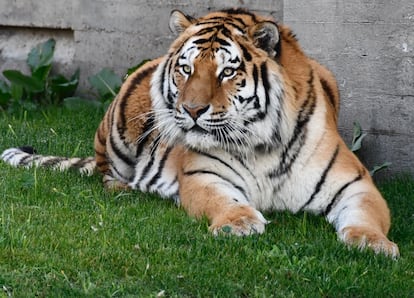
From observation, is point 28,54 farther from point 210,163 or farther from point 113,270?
point 113,270

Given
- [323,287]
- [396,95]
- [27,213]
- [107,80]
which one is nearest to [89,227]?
[27,213]

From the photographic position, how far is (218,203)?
5.40m

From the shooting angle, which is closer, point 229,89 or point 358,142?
point 229,89

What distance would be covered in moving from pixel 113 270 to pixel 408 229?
1.78m

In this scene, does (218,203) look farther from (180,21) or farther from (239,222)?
(180,21)

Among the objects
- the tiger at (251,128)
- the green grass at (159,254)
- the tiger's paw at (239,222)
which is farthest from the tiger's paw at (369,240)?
the tiger's paw at (239,222)

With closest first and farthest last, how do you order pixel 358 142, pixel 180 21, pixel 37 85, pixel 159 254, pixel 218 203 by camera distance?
pixel 159 254 < pixel 218 203 < pixel 180 21 < pixel 358 142 < pixel 37 85

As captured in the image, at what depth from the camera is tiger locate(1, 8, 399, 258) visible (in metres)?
5.46

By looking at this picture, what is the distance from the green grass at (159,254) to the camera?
4.34 m

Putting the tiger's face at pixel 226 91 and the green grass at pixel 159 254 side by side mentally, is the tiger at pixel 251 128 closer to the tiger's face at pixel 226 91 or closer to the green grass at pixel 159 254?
the tiger's face at pixel 226 91

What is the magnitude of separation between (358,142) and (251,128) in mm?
1366

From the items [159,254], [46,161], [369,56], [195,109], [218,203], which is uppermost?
[195,109]

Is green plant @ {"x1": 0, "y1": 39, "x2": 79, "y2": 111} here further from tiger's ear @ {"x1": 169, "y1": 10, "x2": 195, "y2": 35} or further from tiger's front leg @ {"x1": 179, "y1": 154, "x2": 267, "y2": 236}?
tiger's front leg @ {"x1": 179, "y1": 154, "x2": 267, "y2": 236}

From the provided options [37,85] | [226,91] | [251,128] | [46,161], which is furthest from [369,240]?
[37,85]
